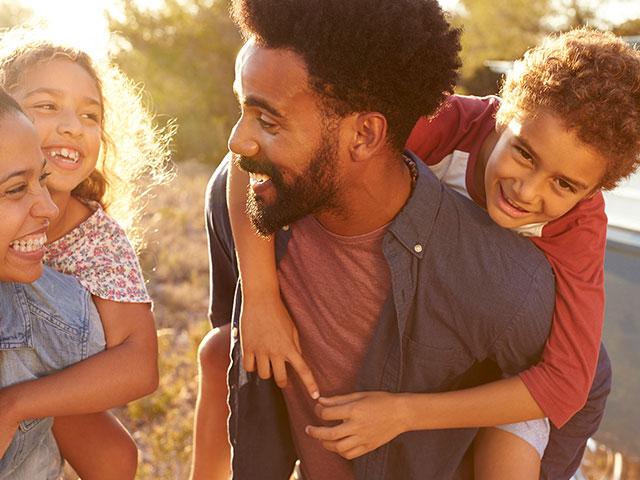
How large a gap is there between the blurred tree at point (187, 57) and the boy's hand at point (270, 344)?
11.4 m

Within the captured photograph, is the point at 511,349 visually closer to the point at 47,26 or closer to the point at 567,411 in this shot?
the point at 567,411

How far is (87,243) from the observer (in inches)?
91.2

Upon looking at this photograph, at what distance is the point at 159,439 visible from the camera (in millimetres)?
4094

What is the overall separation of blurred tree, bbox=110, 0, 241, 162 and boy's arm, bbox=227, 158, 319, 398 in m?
11.3

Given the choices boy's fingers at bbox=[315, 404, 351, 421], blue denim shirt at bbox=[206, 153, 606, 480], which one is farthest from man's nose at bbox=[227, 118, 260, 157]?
boy's fingers at bbox=[315, 404, 351, 421]

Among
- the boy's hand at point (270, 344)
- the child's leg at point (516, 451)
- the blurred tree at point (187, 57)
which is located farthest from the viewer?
the blurred tree at point (187, 57)

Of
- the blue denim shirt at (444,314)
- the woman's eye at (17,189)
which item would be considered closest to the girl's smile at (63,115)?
the woman's eye at (17,189)

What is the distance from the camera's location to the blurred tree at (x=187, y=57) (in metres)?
13.7

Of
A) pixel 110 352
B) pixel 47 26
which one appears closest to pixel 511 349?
pixel 110 352

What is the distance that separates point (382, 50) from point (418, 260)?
22.4 inches

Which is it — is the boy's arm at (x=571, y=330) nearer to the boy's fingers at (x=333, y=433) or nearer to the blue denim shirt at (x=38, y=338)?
the boy's fingers at (x=333, y=433)

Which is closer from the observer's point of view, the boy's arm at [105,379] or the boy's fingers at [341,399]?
the boy's arm at [105,379]

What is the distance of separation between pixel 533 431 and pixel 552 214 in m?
0.61

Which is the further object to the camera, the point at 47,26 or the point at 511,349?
the point at 47,26
